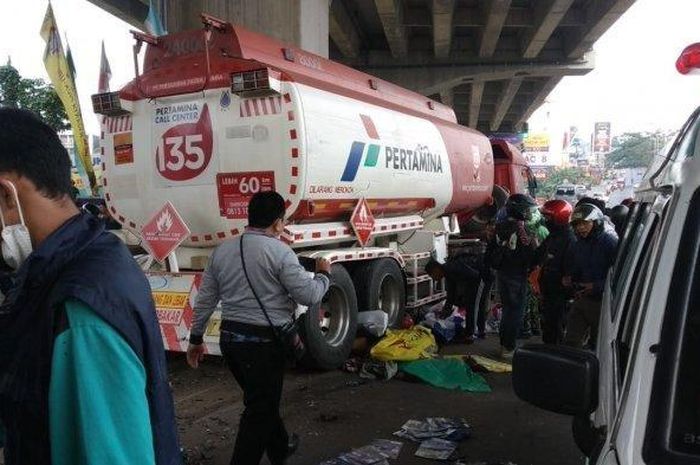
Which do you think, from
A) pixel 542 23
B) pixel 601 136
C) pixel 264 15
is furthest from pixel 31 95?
pixel 601 136

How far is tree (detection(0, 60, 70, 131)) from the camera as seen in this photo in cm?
1741

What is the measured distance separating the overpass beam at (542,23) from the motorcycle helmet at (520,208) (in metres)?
8.13

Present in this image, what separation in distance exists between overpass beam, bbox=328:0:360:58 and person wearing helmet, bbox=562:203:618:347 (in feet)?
31.9

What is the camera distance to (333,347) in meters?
6.29

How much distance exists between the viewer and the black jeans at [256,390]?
349 cm

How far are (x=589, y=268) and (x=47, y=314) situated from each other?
16.5 ft

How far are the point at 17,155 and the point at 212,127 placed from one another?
460cm

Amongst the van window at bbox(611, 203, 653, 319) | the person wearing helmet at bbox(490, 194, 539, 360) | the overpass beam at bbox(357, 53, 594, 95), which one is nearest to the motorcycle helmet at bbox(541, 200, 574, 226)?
the person wearing helmet at bbox(490, 194, 539, 360)

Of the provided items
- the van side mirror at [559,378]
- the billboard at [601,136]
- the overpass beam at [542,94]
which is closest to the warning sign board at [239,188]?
the van side mirror at [559,378]

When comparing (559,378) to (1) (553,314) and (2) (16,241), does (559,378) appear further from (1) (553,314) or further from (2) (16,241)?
(1) (553,314)

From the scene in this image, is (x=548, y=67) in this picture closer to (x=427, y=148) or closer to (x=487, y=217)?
(x=487, y=217)

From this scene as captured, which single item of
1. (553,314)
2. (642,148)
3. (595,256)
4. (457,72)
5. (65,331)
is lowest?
(553,314)

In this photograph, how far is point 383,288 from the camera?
7723 mm

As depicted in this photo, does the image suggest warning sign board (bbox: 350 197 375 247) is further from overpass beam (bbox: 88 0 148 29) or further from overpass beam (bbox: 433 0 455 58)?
overpass beam (bbox: 433 0 455 58)
